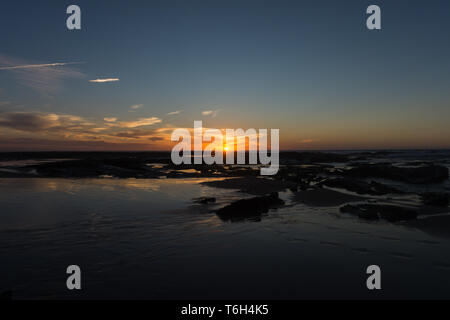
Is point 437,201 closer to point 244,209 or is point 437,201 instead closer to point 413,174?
point 244,209

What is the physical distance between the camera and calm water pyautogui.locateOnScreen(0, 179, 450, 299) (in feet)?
22.8

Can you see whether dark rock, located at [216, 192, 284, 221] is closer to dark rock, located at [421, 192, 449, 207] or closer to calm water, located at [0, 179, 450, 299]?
calm water, located at [0, 179, 450, 299]

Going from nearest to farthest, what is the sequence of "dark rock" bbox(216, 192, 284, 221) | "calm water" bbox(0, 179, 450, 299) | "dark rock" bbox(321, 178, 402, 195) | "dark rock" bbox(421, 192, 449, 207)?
"calm water" bbox(0, 179, 450, 299) < "dark rock" bbox(216, 192, 284, 221) < "dark rock" bbox(421, 192, 449, 207) < "dark rock" bbox(321, 178, 402, 195)

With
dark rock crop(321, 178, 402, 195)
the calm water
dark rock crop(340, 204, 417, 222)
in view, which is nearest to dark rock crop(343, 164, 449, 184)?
dark rock crop(321, 178, 402, 195)

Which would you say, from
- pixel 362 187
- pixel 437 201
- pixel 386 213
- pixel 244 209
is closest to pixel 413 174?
pixel 362 187

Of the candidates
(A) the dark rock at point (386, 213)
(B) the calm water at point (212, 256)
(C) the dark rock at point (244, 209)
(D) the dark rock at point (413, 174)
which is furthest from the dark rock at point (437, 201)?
(D) the dark rock at point (413, 174)

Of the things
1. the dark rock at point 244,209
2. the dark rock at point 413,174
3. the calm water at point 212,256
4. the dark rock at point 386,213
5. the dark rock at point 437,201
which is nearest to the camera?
the calm water at point 212,256

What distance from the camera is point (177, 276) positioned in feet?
25.2

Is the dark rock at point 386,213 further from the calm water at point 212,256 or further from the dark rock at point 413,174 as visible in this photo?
the dark rock at point 413,174

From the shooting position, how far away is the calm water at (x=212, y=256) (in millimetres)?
6957

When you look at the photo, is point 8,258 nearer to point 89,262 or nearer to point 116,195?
point 89,262

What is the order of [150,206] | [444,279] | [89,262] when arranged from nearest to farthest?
[444,279] < [89,262] < [150,206]
